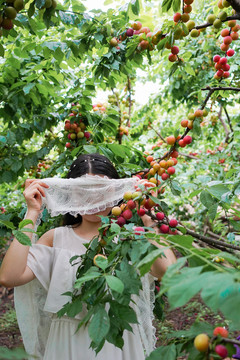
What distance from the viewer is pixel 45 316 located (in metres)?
1.86

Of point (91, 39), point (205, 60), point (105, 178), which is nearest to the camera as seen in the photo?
point (105, 178)

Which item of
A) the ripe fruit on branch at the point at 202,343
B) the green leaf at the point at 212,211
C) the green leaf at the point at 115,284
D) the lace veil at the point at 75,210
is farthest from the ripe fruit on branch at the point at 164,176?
the ripe fruit on branch at the point at 202,343

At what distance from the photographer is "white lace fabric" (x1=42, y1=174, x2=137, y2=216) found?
5.50 ft

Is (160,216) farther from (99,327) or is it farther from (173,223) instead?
(99,327)

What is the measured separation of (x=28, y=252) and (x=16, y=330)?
13.3 ft

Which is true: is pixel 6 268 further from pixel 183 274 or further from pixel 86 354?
pixel 183 274

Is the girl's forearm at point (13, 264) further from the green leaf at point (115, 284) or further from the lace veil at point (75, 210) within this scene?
the green leaf at point (115, 284)

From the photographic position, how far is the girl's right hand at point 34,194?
1.63 metres

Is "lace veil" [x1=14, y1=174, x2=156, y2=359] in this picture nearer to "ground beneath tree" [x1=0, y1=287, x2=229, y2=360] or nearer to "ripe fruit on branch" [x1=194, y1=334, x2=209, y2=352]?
"ripe fruit on branch" [x1=194, y1=334, x2=209, y2=352]

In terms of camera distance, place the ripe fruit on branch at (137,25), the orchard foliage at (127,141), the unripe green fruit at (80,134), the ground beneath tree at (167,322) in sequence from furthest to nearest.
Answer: the ground beneath tree at (167,322) → the unripe green fruit at (80,134) → the ripe fruit on branch at (137,25) → the orchard foliage at (127,141)

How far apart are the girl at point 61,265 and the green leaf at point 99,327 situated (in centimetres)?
64

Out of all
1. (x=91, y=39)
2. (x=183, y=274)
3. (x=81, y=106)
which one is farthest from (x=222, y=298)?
(x=81, y=106)

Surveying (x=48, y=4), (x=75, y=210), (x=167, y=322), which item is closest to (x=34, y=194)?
(x=75, y=210)

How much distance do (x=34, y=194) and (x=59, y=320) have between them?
0.67 meters
